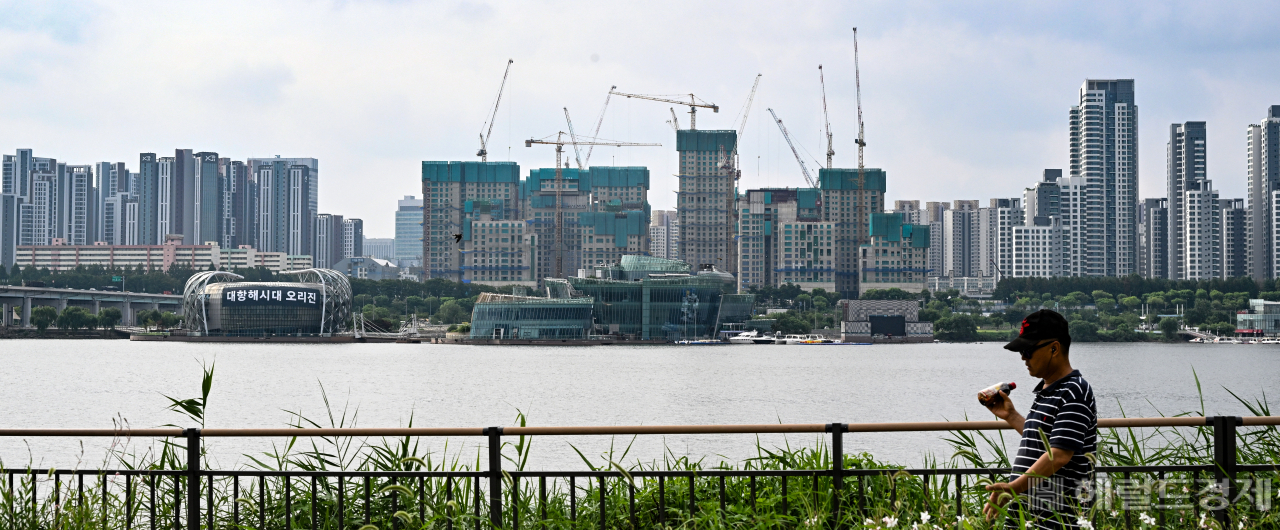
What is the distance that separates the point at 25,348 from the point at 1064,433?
120 m

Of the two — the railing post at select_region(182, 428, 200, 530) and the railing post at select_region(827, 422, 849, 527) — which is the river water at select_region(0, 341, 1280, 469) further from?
the railing post at select_region(827, 422, 849, 527)

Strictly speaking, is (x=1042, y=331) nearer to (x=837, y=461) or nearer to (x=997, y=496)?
(x=997, y=496)

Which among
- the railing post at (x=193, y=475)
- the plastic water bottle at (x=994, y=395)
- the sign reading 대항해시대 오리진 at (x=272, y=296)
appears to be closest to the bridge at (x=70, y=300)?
the sign reading 대항해시대 오리진 at (x=272, y=296)

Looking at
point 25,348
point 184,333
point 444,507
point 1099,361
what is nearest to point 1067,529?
point 444,507

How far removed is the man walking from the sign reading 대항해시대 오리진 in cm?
13265

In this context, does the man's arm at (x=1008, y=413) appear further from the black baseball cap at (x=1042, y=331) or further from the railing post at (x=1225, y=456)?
the railing post at (x=1225, y=456)

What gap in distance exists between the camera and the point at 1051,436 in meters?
5.22

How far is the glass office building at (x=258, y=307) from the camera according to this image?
130m

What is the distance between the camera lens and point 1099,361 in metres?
92.4

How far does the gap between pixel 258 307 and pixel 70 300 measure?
36.1 metres

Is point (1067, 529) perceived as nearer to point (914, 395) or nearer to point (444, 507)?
point (444, 507)

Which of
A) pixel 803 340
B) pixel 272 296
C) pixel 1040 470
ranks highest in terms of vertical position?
pixel 1040 470

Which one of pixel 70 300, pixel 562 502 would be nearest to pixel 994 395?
pixel 562 502

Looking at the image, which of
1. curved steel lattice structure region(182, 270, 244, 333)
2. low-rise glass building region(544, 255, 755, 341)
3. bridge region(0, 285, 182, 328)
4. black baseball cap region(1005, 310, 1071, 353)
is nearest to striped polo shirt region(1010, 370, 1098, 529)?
black baseball cap region(1005, 310, 1071, 353)
